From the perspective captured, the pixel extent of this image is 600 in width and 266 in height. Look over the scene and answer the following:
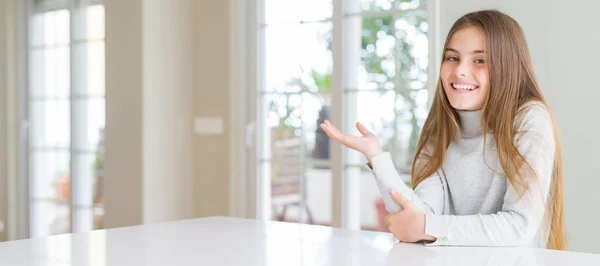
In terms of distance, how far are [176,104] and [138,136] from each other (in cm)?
32

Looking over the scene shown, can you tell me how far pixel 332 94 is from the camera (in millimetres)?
4152

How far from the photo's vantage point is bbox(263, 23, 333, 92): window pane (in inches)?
167

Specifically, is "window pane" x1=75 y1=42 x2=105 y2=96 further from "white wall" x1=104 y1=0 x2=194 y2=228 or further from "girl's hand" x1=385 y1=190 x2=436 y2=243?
"girl's hand" x1=385 y1=190 x2=436 y2=243

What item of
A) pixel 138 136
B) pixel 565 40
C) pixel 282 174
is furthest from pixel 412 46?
pixel 138 136

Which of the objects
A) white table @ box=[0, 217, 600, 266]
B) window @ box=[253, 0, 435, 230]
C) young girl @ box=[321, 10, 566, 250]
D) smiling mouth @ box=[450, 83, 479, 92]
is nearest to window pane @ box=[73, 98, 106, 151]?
window @ box=[253, 0, 435, 230]

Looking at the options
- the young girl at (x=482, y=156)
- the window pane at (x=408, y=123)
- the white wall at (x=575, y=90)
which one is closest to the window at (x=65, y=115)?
the window pane at (x=408, y=123)

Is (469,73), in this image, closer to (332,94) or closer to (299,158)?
(332,94)

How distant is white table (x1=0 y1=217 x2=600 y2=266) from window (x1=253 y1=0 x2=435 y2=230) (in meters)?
2.18

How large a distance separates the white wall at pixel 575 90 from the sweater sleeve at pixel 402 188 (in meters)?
1.60

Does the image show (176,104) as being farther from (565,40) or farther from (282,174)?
(565,40)

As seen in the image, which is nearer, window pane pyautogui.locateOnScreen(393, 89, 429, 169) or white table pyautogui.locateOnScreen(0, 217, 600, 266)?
white table pyautogui.locateOnScreen(0, 217, 600, 266)

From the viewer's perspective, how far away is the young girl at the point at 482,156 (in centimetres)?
163

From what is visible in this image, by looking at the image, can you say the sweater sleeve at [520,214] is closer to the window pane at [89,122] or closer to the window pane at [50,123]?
the window pane at [89,122]

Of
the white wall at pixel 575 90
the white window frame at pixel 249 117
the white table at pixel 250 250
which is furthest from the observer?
the white window frame at pixel 249 117
